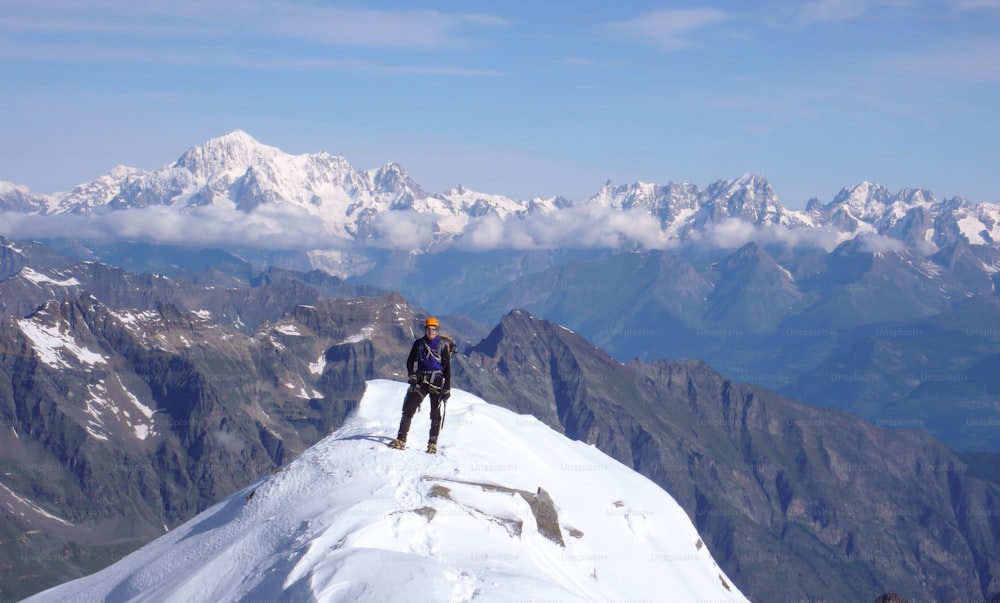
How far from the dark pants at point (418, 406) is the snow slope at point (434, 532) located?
3.19 ft

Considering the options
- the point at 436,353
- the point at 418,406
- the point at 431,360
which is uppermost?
the point at 436,353

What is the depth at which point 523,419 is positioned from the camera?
2340 inches

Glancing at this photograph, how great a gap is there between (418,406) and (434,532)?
27.3 ft

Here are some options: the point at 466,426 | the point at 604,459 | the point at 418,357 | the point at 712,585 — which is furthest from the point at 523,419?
the point at 418,357

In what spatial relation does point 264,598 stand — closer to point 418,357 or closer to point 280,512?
point 280,512

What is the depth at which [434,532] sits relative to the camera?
36.3 meters

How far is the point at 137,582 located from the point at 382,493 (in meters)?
11.3

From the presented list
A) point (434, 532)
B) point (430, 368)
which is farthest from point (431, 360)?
point (434, 532)

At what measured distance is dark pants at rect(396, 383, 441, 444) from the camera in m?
42.4

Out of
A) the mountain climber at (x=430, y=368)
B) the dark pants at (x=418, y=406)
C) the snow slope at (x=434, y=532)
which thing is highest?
the mountain climber at (x=430, y=368)

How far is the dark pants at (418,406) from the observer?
42438mm

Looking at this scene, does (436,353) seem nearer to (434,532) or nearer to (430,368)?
(430,368)

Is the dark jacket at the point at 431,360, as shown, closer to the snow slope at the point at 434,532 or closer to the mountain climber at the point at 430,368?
the mountain climber at the point at 430,368

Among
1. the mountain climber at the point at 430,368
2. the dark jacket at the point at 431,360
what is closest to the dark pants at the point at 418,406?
the mountain climber at the point at 430,368
